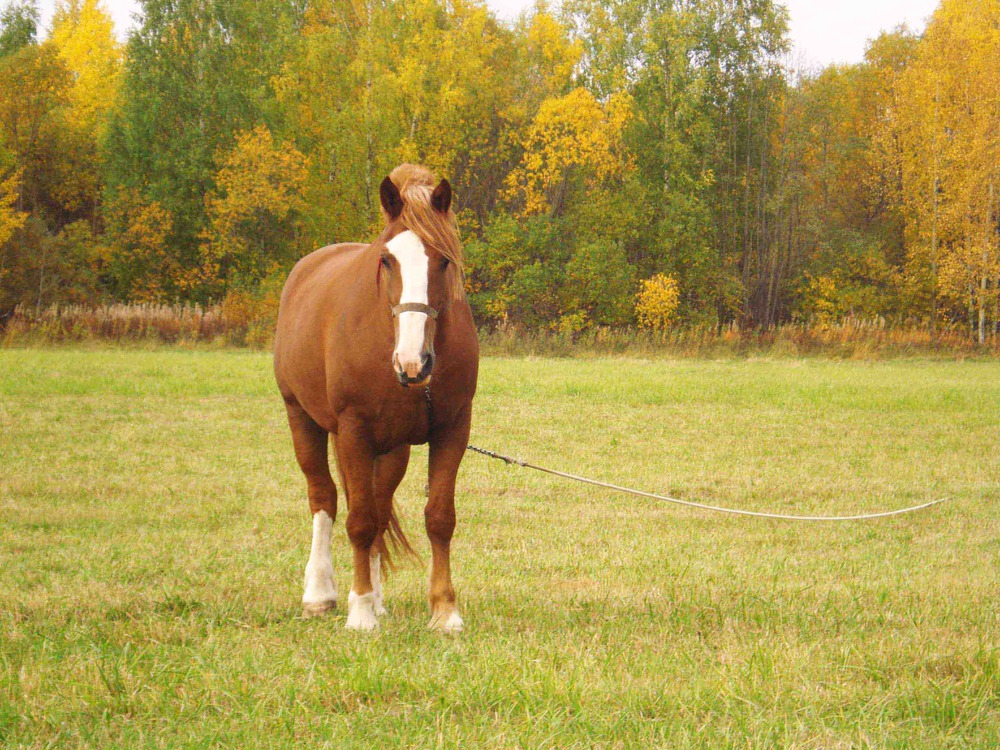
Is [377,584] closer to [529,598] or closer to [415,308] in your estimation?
[529,598]

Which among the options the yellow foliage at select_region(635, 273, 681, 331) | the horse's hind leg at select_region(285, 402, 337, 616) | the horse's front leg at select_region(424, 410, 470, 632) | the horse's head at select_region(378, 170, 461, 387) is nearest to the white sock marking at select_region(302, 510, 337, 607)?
the horse's hind leg at select_region(285, 402, 337, 616)

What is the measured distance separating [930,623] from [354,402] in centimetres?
280

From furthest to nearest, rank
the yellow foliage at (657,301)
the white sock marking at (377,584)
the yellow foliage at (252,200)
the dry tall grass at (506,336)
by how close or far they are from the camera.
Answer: the yellow foliage at (657,301) < the yellow foliage at (252,200) < the dry tall grass at (506,336) < the white sock marking at (377,584)

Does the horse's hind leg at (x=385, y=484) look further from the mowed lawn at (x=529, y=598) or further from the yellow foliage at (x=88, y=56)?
the yellow foliage at (x=88, y=56)

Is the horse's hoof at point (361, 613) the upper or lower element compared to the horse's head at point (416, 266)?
lower

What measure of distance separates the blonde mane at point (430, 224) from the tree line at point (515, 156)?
28.8 m

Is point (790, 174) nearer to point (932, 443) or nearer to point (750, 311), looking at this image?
point (750, 311)

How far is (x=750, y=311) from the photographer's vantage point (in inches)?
1565

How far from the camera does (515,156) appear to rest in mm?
36625

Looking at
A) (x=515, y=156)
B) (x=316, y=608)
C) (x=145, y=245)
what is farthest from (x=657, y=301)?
(x=316, y=608)

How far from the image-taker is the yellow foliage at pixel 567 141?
33.6 meters

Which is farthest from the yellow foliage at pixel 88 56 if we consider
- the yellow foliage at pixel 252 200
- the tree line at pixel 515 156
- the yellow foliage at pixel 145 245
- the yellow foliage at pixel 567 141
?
the yellow foliage at pixel 567 141

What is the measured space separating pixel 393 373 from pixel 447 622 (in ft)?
3.71

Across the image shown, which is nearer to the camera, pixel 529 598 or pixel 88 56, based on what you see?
pixel 529 598
